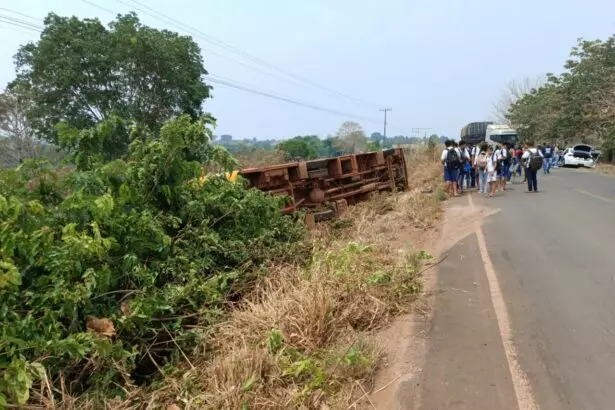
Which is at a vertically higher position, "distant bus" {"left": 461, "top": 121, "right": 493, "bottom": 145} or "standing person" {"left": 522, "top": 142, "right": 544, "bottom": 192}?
"distant bus" {"left": 461, "top": 121, "right": 493, "bottom": 145}

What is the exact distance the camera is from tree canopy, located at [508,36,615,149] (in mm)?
34719

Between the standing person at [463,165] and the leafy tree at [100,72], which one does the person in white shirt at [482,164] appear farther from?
the leafy tree at [100,72]

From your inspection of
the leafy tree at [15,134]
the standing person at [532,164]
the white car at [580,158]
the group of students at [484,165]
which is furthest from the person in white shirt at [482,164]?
the leafy tree at [15,134]

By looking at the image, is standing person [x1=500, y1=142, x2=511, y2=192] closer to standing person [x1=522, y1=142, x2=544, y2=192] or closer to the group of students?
the group of students

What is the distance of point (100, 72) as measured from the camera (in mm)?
28797

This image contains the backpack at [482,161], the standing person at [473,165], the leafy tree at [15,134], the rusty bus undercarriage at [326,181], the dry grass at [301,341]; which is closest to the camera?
the dry grass at [301,341]

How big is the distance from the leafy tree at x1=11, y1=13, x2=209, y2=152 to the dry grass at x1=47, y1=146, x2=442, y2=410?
984 inches

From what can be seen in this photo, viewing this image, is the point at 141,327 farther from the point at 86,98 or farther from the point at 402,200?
the point at 86,98

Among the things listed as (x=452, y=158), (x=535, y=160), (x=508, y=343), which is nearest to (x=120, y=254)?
(x=508, y=343)

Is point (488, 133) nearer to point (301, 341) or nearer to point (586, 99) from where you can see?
point (586, 99)

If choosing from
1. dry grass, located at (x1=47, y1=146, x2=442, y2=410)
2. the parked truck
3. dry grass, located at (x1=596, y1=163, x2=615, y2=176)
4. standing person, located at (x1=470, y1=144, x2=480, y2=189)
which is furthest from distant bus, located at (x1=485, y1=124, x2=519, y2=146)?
dry grass, located at (x1=47, y1=146, x2=442, y2=410)

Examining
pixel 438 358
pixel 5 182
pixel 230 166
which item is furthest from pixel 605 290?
pixel 5 182

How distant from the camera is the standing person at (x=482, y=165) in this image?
15492mm

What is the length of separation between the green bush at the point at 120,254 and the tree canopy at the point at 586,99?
1362 inches
